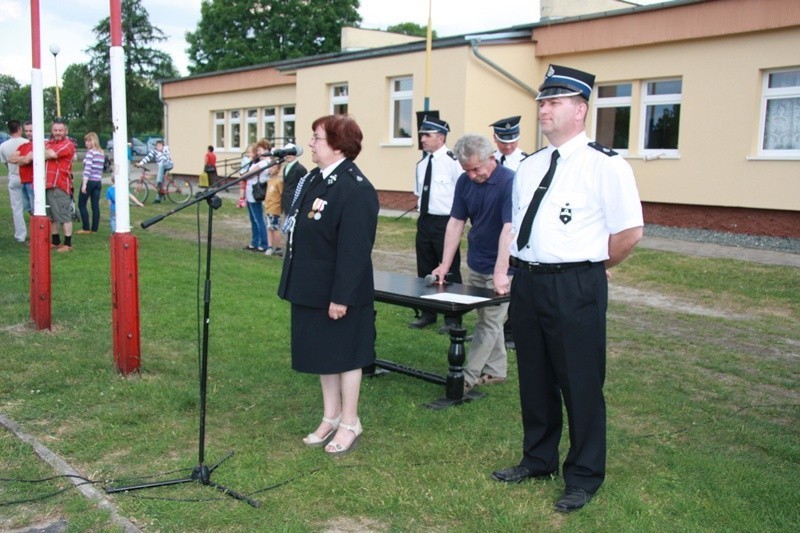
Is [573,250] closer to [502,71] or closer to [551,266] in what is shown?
[551,266]

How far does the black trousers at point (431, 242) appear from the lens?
27.0 ft

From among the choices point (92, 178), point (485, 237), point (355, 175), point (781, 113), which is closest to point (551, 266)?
point (355, 175)

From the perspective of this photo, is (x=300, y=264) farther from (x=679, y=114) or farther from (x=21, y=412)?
(x=679, y=114)

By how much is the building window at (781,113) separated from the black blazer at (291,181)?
28.5 ft

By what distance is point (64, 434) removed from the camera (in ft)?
16.5

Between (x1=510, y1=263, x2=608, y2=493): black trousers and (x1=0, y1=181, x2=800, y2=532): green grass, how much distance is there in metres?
0.25

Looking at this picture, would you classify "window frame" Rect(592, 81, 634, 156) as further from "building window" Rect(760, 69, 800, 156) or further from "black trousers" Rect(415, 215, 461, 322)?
"black trousers" Rect(415, 215, 461, 322)

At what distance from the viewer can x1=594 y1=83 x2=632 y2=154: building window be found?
17.3 m

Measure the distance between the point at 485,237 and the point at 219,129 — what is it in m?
25.8

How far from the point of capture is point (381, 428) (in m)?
5.27

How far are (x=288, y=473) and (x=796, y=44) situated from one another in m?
13.2

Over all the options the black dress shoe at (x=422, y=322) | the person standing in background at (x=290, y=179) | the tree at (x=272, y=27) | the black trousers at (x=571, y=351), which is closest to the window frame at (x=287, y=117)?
the person standing in background at (x=290, y=179)

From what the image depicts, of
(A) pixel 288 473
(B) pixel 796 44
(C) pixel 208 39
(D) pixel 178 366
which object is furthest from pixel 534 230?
(C) pixel 208 39

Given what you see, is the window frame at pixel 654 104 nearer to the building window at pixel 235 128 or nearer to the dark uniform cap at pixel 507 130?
the dark uniform cap at pixel 507 130
